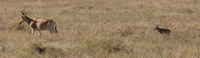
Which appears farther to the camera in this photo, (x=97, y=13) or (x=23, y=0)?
(x=23, y=0)

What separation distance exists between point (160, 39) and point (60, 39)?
328 cm

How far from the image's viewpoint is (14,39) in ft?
38.1

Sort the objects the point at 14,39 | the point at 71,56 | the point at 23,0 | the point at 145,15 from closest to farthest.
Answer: the point at 71,56 → the point at 14,39 → the point at 145,15 → the point at 23,0

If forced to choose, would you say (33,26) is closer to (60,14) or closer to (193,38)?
(193,38)

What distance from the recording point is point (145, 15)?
19875mm

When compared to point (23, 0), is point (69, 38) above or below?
above

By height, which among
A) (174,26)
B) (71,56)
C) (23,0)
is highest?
(71,56)

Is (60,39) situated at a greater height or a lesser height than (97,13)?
greater

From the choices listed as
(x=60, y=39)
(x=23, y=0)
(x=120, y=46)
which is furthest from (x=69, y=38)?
(x=23, y=0)

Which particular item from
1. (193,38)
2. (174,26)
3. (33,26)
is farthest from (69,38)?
(174,26)

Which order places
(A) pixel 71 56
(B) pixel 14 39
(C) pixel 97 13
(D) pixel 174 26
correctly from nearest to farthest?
1. (A) pixel 71 56
2. (B) pixel 14 39
3. (D) pixel 174 26
4. (C) pixel 97 13

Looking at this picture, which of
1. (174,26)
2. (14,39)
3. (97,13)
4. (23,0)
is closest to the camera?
(14,39)

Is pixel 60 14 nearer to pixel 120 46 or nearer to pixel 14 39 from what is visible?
pixel 14 39

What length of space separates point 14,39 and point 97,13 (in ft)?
32.8
